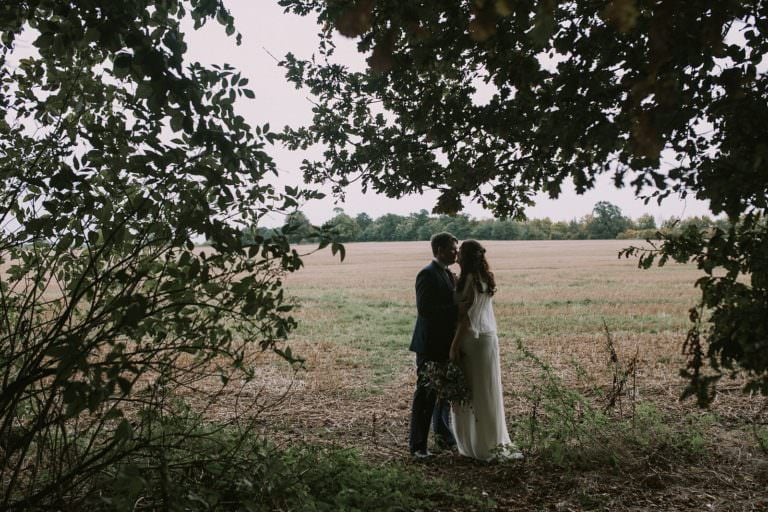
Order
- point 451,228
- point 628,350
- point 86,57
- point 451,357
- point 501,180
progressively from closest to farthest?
point 86,57, point 501,180, point 451,357, point 628,350, point 451,228

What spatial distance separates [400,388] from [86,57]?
24.9ft

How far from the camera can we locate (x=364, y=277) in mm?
32812

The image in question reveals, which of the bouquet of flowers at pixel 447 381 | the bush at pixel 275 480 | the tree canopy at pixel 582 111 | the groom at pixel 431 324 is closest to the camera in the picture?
the tree canopy at pixel 582 111

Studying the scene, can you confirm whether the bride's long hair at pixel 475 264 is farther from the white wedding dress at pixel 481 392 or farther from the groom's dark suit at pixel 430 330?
the groom's dark suit at pixel 430 330

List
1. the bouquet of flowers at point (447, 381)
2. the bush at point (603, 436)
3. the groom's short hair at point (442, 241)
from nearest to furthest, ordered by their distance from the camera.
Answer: the bush at point (603, 436), the bouquet of flowers at point (447, 381), the groom's short hair at point (442, 241)

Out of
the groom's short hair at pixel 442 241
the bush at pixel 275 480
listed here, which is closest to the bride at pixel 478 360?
the groom's short hair at pixel 442 241

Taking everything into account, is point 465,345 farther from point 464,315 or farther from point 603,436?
point 603,436

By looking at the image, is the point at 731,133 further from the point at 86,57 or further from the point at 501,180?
the point at 86,57

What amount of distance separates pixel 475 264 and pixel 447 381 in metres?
1.34

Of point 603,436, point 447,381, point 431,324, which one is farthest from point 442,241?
point 603,436

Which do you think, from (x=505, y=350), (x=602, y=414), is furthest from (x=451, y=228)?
(x=602, y=414)

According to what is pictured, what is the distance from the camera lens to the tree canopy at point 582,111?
1637 mm

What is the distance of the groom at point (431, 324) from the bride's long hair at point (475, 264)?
259mm

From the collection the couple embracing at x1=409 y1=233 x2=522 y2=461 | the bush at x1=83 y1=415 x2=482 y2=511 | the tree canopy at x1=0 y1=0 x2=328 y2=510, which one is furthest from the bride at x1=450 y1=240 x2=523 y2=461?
the tree canopy at x1=0 y1=0 x2=328 y2=510
